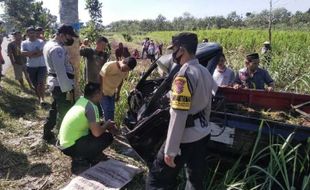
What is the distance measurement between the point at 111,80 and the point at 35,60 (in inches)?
112

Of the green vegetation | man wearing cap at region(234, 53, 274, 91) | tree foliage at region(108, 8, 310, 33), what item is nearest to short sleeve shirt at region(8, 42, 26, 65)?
man wearing cap at region(234, 53, 274, 91)

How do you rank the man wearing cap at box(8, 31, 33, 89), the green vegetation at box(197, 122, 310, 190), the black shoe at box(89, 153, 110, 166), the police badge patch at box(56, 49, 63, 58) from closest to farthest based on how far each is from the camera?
the green vegetation at box(197, 122, 310, 190) < the black shoe at box(89, 153, 110, 166) < the police badge patch at box(56, 49, 63, 58) < the man wearing cap at box(8, 31, 33, 89)

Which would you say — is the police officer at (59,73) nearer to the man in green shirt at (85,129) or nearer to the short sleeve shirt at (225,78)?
the man in green shirt at (85,129)

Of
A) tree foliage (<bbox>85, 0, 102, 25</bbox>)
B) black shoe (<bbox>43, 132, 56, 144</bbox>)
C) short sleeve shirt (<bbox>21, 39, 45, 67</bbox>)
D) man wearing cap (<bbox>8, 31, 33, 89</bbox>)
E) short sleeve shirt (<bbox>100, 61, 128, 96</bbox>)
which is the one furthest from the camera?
tree foliage (<bbox>85, 0, 102, 25</bbox>)

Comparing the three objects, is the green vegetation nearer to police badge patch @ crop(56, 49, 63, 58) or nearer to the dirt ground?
the dirt ground

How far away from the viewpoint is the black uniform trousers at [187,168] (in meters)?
3.36

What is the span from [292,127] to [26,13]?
187 ft

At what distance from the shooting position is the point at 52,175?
4.76m

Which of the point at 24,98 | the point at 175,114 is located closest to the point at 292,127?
the point at 175,114

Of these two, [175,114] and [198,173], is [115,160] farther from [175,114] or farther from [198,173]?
[175,114]

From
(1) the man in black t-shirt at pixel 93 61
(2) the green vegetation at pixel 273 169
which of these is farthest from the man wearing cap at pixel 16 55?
(2) the green vegetation at pixel 273 169

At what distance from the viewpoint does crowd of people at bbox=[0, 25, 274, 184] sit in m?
3.15

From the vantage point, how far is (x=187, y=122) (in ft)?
10.7

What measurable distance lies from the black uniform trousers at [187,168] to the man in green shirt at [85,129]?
144 cm
